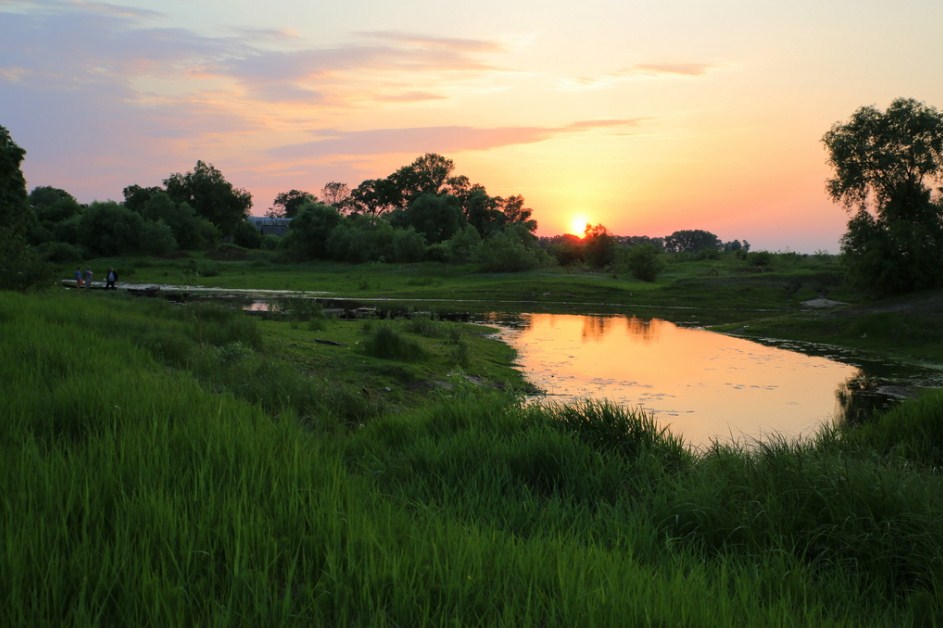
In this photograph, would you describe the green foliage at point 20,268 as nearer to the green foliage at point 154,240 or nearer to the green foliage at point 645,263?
the green foliage at point 645,263

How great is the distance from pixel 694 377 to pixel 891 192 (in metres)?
23.9

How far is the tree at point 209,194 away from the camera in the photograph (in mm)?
122875

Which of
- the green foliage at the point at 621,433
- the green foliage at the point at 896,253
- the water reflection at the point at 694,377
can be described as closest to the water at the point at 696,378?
the water reflection at the point at 694,377

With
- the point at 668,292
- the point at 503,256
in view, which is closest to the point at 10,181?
the point at 503,256

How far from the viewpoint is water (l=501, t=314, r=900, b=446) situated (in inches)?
659

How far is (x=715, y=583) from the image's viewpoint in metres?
4.12

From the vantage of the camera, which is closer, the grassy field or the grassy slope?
the grassy field

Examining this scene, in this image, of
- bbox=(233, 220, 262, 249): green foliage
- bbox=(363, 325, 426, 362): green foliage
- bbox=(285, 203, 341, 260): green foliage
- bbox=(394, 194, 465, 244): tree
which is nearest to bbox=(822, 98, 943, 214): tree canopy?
bbox=(363, 325, 426, 362): green foliage

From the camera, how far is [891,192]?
124ft

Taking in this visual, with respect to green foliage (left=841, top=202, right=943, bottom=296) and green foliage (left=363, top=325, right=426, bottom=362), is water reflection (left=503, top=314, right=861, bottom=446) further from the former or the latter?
green foliage (left=841, top=202, right=943, bottom=296)

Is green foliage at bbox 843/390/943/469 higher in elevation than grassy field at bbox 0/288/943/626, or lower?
lower

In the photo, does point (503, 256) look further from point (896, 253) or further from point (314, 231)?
point (896, 253)

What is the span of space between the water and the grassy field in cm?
519

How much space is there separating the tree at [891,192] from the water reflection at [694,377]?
9.92 meters
